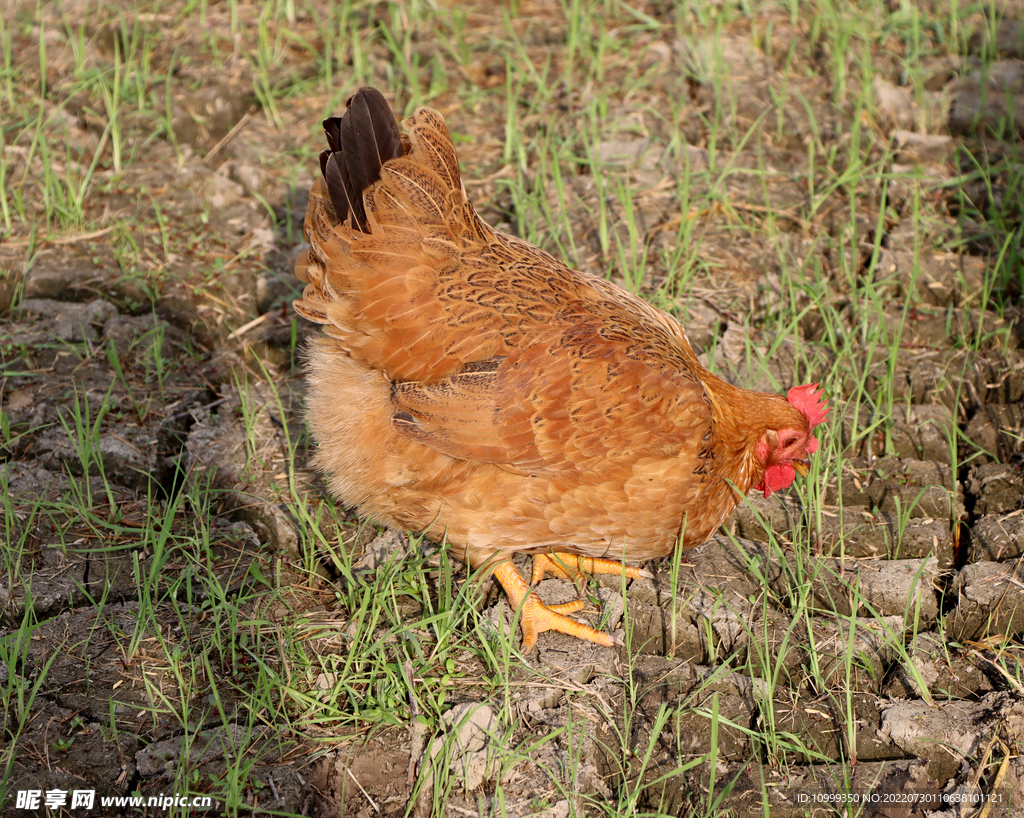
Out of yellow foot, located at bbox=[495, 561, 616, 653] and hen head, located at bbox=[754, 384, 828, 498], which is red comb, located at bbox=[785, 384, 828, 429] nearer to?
hen head, located at bbox=[754, 384, 828, 498]

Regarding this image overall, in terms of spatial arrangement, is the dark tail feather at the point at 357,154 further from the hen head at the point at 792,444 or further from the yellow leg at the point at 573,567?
the hen head at the point at 792,444

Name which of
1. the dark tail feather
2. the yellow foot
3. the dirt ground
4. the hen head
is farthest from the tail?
the hen head

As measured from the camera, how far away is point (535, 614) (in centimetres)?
289

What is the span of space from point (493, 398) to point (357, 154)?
940 millimetres

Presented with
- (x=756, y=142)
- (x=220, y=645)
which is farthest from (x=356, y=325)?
(x=756, y=142)

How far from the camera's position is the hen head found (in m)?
2.99

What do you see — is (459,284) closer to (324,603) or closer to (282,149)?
(324,603)

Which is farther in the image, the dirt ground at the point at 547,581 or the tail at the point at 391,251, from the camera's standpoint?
the tail at the point at 391,251

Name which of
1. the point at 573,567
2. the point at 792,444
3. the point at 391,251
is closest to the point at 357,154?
the point at 391,251

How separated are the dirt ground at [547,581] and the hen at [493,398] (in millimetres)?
215

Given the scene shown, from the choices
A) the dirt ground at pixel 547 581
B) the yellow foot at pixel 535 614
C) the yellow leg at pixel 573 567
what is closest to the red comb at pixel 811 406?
the dirt ground at pixel 547 581

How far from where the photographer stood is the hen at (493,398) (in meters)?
2.75

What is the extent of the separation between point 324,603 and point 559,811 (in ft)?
3.43

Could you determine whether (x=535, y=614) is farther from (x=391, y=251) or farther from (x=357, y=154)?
(x=357, y=154)
